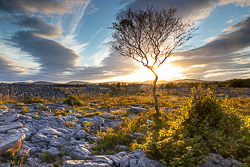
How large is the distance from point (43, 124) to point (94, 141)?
308cm

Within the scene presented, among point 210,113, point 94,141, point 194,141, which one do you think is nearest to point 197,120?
point 210,113

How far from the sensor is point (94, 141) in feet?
18.6

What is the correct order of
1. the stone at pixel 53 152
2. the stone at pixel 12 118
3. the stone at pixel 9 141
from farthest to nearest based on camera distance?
the stone at pixel 12 118
the stone at pixel 53 152
the stone at pixel 9 141

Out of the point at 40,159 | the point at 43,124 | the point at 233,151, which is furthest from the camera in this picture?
the point at 43,124

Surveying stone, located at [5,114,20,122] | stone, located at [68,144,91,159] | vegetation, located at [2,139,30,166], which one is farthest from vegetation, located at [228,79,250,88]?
stone, located at [5,114,20,122]

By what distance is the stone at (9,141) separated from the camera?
13.5 ft

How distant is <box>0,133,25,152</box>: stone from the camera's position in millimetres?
4108

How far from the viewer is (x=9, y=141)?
4.33m

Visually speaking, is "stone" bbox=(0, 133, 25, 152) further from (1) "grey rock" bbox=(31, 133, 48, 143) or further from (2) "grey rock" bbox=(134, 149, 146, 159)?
(2) "grey rock" bbox=(134, 149, 146, 159)

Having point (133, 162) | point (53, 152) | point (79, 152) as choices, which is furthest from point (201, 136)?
point (53, 152)

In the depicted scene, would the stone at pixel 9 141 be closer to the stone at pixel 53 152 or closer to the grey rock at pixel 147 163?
the stone at pixel 53 152

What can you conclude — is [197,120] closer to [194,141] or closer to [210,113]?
[210,113]

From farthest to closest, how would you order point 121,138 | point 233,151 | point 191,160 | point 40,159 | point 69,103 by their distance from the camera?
A: point 69,103 < point 121,138 < point 40,159 < point 233,151 < point 191,160

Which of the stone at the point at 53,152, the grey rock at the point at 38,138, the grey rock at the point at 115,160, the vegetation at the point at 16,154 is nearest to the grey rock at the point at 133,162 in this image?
the grey rock at the point at 115,160
